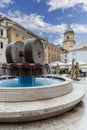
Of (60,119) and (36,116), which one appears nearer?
(36,116)

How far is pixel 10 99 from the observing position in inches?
198

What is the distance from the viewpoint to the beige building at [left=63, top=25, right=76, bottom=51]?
66.9 meters

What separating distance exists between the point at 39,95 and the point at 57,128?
1.35 meters

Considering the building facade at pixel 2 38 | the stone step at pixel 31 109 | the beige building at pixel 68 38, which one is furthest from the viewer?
the beige building at pixel 68 38

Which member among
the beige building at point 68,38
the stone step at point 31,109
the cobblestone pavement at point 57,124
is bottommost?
the cobblestone pavement at point 57,124

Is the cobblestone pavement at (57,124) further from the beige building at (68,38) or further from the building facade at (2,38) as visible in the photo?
the beige building at (68,38)

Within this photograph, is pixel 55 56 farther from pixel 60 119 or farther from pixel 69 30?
pixel 60 119

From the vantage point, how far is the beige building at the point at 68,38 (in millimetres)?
66931

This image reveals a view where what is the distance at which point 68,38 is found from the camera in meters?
69.5

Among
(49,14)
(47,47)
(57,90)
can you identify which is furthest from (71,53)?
(57,90)

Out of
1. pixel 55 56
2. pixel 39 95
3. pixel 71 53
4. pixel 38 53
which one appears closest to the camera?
pixel 39 95

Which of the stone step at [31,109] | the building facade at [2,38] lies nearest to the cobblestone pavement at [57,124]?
the stone step at [31,109]

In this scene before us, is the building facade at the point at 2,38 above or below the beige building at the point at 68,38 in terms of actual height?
below

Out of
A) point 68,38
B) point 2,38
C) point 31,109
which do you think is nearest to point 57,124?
point 31,109
